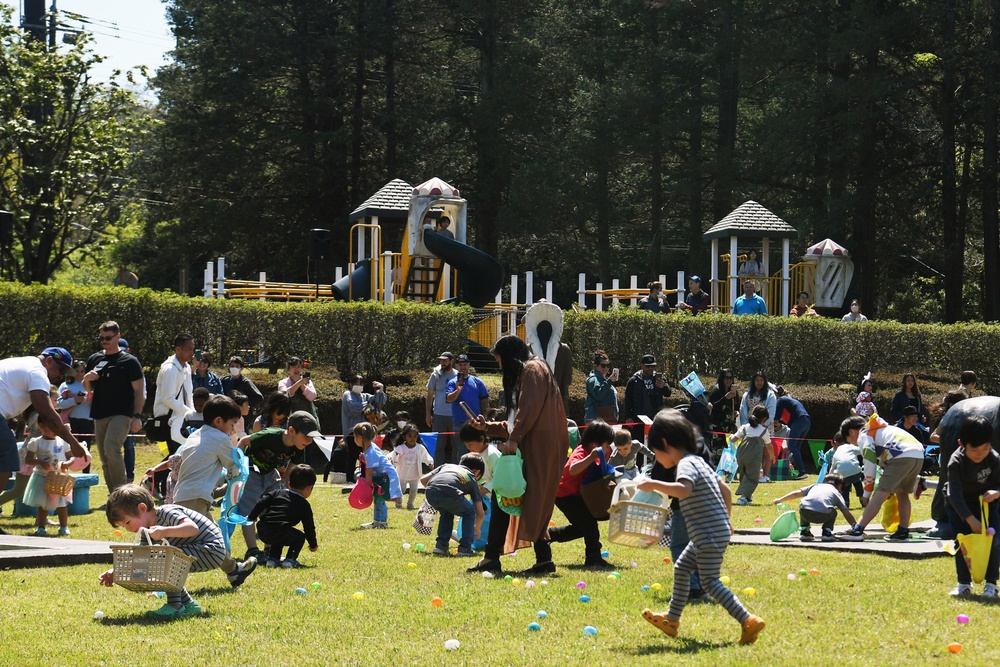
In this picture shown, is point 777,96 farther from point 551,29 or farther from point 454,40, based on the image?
point 454,40

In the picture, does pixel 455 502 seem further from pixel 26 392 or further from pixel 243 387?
pixel 243 387

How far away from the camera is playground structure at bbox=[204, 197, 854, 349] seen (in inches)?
1133

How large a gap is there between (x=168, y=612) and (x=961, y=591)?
15.8 feet

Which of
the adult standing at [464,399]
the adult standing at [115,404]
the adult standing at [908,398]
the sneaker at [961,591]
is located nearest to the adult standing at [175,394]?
the adult standing at [115,404]

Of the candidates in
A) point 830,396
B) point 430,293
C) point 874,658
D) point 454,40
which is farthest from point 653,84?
point 874,658

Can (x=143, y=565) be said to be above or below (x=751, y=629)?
above

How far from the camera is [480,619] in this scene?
7.48m

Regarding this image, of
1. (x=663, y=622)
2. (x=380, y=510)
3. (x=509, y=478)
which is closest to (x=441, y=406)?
(x=380, y=510)

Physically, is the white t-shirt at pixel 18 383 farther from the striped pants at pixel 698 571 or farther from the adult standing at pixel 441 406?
the adult standing at pixel 441 406

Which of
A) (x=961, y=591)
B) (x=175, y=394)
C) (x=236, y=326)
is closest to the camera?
(x=961, y=591)

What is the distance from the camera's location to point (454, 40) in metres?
45.5

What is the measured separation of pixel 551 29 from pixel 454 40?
335cm

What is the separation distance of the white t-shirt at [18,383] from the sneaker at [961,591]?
6659 mm

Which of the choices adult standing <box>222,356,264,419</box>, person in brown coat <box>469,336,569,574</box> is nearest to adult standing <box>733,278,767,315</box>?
adult standing <box>222,356,264,419</box>
